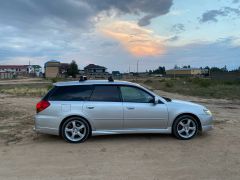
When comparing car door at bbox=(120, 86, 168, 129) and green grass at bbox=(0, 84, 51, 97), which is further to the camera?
green grass at bbox=(0, 84, 51, 97)

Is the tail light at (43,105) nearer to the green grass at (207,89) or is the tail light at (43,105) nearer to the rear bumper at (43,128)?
the rear bumper at (43,128)

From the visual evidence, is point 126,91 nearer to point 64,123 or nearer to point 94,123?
point 94,123

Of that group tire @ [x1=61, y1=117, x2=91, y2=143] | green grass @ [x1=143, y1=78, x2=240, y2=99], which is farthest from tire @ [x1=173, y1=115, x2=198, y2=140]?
green grass @ [x1=143, y1=78, x2=240, y2=99]

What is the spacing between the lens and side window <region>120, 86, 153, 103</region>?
806cm

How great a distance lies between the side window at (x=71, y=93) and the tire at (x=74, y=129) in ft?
1.71

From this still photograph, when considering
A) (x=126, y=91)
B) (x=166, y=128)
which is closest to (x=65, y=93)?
(x=126, y=91)

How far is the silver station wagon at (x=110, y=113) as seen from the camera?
25.7 ft

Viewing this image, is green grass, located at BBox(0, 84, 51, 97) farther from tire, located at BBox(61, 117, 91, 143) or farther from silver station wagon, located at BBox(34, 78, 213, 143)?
tire, located at BBox(61, 117, 91, 143)

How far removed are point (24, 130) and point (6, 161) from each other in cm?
341

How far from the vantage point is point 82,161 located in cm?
630

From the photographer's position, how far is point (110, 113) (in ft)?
25.9

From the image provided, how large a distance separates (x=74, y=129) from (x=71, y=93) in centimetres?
88

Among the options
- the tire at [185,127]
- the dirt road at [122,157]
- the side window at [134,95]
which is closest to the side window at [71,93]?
the side window at [134,95]

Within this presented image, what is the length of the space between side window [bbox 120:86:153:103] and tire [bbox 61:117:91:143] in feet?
3.82
